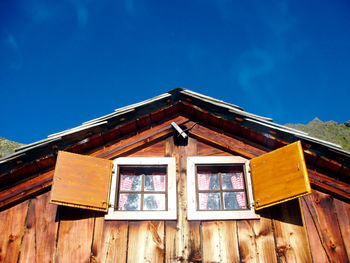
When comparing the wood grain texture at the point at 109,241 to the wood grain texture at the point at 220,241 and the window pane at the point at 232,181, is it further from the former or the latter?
the window pane at the point at 232,181

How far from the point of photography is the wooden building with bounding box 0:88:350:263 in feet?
14.9

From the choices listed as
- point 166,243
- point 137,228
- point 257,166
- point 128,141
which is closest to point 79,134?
point 128,141

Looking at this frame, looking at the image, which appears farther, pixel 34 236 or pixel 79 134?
pixel 79 134

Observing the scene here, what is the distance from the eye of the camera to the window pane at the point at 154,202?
499 cm

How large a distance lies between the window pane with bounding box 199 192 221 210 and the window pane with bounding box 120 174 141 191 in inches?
41.7

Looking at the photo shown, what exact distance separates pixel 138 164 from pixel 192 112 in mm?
1532

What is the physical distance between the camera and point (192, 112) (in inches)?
237

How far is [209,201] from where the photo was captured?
508 centimetres

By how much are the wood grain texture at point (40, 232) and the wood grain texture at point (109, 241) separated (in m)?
0.63

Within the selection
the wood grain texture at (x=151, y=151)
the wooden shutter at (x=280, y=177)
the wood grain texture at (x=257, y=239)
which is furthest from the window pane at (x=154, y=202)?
the wooden shutter at (x=280, y=177)

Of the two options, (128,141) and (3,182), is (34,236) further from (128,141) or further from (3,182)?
(128,141)

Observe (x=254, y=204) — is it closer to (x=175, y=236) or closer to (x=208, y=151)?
(x=208, y=151)

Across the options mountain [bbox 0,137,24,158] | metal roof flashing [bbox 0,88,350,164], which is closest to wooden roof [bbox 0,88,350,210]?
metal roof flashing [bbox 0,88,350,164]

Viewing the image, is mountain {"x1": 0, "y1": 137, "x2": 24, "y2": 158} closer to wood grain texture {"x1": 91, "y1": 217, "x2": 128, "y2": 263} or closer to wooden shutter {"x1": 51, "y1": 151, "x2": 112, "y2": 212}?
wooden shutter {"x1": 51, "y1": 151, "x2": 112, "y2": 212}
